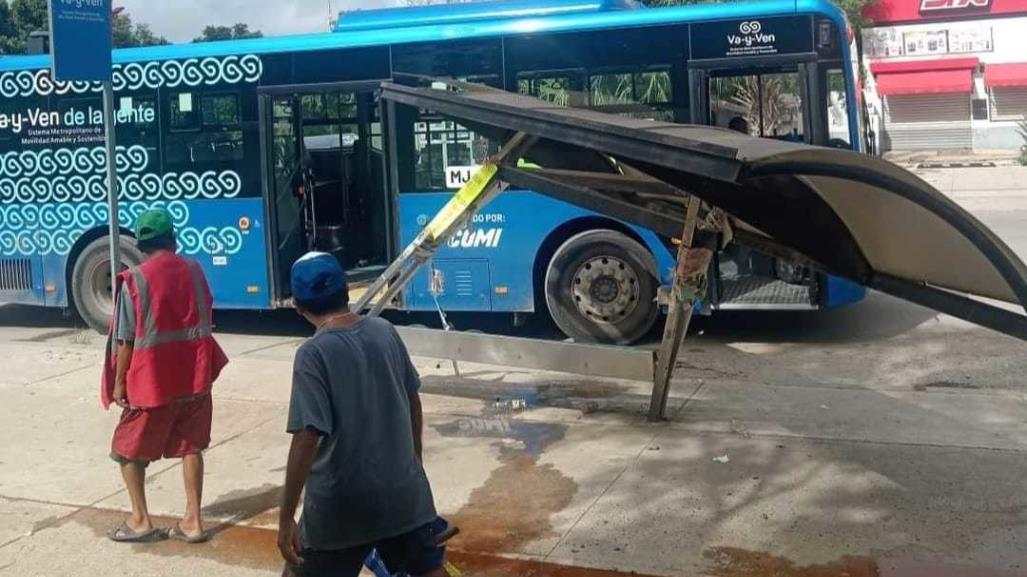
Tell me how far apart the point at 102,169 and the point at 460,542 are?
316 inches

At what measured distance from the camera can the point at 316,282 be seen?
364 cm

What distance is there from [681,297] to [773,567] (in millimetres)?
2270

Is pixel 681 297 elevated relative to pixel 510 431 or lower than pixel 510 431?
elevated

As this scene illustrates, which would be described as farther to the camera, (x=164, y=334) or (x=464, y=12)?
(x=464, y=12)

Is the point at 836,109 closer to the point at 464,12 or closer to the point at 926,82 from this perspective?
the point at 464,12

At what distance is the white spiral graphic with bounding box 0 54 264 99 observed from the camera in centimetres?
1144

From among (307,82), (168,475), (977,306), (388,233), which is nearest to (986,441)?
(977,306)

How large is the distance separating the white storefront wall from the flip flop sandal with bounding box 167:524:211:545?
35815 mm

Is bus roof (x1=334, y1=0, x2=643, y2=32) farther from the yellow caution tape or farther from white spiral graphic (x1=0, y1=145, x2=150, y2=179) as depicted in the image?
the yellow caution tape

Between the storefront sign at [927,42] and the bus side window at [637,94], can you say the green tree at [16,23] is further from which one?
the storefront sign at [927,42]

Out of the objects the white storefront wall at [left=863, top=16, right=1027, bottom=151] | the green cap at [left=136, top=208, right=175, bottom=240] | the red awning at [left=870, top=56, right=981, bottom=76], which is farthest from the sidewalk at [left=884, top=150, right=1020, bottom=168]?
the green cap at [left=136, top=208, right=175, bottom=240]

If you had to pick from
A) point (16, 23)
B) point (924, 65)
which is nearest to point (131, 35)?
point (16, 23)

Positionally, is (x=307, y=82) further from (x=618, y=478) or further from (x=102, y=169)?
(x=618, y=478)

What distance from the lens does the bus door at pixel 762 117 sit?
9727 millimetres
